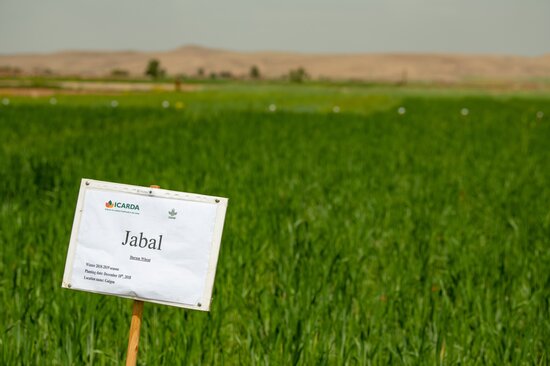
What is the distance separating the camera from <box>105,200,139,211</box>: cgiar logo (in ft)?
7.43

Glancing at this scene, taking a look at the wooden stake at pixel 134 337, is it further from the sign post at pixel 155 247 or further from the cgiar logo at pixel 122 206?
the cgiar logo at pixel 122 206

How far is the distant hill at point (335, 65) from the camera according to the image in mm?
176875

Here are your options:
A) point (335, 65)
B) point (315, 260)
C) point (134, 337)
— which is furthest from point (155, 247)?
point (335, 65)

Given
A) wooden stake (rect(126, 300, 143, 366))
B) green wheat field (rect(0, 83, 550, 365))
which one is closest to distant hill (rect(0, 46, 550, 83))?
green wheat field (rect(0, 83, 550, 365))

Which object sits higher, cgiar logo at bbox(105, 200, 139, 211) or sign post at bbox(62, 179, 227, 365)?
cgiar logo at bbox(105, 200, 139, 211)

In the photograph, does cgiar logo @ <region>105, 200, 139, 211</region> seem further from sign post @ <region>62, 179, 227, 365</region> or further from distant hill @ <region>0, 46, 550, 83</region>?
distant hill @ <region>0, 46, 550, 83</region>

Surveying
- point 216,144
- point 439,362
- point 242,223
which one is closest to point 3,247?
point 242,223

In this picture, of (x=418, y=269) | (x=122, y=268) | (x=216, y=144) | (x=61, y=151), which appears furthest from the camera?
(x=216, y=144)

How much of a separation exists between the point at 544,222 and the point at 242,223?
8.29ft

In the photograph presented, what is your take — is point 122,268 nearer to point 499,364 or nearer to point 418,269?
point 499,364

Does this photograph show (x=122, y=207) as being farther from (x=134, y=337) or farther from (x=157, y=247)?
(x=134, y=337)

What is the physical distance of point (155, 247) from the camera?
224 cm

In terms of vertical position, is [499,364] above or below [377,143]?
below

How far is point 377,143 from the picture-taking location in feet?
41.3
